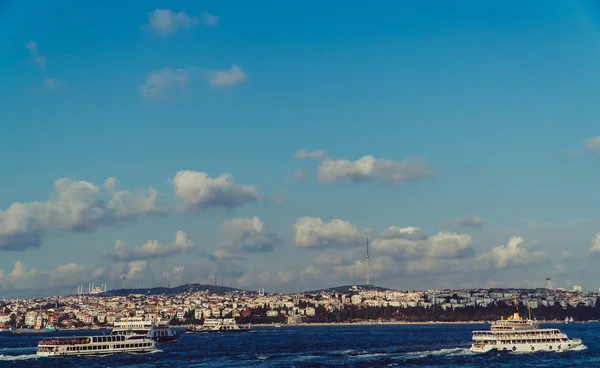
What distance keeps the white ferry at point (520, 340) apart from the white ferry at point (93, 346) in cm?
4297

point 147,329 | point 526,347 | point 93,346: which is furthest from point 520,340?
point 147,329

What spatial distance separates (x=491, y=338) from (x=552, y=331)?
8.25 m

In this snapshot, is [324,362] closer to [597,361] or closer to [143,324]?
[597,361]

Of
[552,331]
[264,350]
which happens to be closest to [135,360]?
[264,350]

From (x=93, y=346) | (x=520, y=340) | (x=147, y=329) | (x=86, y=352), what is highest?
(x=147, y=329)

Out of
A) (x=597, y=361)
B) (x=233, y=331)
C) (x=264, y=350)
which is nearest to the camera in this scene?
(x=597, y=361)

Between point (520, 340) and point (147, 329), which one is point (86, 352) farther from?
point (520, 340)

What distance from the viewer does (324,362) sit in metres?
78.4

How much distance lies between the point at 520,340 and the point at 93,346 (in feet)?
175

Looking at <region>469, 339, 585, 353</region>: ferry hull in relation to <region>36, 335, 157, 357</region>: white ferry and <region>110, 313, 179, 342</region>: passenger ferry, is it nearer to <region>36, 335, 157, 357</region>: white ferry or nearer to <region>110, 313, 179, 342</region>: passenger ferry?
<region>36, 335, 157, 357</region>: white ferry

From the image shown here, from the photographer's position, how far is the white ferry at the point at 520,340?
8631cm

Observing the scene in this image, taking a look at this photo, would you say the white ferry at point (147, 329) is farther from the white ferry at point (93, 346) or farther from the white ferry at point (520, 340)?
the white ferry at point (520, 340)

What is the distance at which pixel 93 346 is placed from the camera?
94.2 m

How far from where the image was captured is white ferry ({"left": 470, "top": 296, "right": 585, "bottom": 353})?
86312 millimetres
